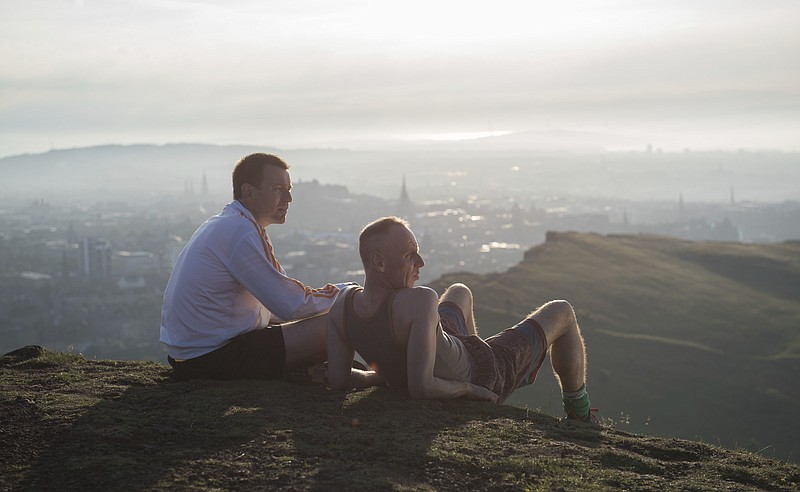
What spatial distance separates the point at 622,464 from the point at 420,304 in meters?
1.60

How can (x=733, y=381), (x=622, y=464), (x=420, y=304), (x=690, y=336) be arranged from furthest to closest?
(x=690, y=336)
(x=733, y=381)
(x=420, y=304)
(x=622, y=464)

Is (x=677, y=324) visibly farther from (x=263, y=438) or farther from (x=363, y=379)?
(x=263, y=438)

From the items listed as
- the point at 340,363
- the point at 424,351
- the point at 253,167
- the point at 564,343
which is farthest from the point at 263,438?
the point at 564,343

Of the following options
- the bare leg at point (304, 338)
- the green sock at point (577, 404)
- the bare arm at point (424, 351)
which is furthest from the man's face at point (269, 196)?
the green sock at point (577, 404)

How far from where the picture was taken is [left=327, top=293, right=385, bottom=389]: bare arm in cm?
602

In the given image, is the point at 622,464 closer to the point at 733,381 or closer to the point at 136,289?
the point at 733,381

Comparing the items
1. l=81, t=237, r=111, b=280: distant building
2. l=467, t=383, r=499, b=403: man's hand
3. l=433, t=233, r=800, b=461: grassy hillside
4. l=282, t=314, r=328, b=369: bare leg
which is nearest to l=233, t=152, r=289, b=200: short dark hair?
l=282, t=314, r=328, b=369: bare leg

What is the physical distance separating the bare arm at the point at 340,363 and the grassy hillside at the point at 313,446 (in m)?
0.12

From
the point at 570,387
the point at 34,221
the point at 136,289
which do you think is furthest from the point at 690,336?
the point at 34,221

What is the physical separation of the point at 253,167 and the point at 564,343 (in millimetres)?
2810

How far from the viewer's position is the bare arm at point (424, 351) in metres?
5.39

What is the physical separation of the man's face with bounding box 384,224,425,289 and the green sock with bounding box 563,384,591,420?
1.76m

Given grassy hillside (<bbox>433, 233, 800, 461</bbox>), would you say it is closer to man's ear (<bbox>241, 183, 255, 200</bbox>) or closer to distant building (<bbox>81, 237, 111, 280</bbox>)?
man's ear (<bbox>241, 183, 255, 200</bbox>)

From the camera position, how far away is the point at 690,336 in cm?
3734
